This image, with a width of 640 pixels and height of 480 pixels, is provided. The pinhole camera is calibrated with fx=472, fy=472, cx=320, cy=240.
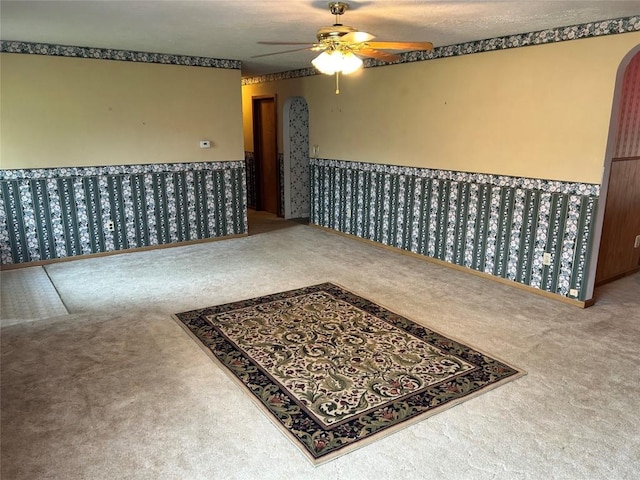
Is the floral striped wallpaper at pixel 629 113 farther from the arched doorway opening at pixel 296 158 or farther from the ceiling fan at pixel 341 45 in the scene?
the arched doorway opening at pixel 296 158

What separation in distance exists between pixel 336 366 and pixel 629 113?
144 inches

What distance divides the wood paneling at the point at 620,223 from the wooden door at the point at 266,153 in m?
5.26

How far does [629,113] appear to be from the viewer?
4426 millimetres

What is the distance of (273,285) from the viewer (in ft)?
15.7

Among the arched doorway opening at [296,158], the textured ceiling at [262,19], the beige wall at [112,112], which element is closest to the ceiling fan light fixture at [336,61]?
the textured ceiling at [262,19]

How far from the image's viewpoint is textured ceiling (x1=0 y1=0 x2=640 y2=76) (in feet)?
11.1

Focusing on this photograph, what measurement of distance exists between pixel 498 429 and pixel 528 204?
2.70 metres

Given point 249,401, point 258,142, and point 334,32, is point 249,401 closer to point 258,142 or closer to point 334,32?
point 334,32

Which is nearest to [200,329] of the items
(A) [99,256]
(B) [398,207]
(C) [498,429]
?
(C) [498,429]

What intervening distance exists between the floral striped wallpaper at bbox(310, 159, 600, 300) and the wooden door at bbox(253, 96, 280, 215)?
5.55ft

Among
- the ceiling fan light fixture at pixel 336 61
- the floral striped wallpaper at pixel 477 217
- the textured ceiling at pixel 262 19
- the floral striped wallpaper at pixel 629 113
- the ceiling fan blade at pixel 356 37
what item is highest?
the textured ceiling at pixel 262 19

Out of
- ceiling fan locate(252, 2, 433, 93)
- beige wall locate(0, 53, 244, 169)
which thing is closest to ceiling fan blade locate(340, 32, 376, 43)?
ceiling fan locate(252, 2, 433, 93)

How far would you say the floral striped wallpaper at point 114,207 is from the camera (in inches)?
212

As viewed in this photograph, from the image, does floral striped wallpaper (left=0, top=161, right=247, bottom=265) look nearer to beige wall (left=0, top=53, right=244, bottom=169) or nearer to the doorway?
beige wall (left=0, top=53, right=244, bottom=169)
